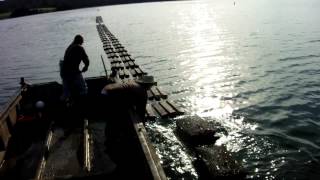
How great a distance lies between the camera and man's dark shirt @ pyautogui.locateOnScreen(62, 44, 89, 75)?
13.0 metres

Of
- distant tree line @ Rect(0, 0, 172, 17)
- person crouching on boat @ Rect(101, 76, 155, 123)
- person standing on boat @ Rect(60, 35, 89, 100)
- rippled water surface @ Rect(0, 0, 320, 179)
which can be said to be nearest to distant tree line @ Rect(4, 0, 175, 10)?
distant tree line @ Rect(0, 0, 172, 17)

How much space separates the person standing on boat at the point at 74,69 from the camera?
1308 cm

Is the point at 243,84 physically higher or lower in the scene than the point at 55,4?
lower

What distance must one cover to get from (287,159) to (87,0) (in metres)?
169

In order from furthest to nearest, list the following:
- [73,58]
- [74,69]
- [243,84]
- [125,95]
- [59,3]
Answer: [59,3] → [243,84] → [74,69] → [73,58] → [125,95]

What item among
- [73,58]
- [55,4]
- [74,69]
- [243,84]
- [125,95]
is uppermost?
[55,4]

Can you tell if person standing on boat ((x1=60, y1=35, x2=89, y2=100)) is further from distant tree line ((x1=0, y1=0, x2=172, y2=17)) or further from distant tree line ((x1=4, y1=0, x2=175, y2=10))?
distant tree line ((x1=4, y1=0, x2=175, y2=10))

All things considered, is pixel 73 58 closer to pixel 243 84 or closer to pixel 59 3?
pixel 243 84

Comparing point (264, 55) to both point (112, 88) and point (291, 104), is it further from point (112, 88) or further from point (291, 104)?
point (112, 88)

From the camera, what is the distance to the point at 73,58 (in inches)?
520

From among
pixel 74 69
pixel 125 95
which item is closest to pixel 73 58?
pixel 74 69

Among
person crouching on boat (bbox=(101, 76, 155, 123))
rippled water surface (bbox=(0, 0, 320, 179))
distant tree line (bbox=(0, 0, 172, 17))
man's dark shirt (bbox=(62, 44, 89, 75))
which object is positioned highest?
distant tree line (bbox=(0, 0, 172, 17))

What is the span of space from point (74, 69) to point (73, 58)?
17.3 inches

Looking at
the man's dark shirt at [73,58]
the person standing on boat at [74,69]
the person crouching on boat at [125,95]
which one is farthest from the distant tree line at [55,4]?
the person crouching on boat at [125,95]
